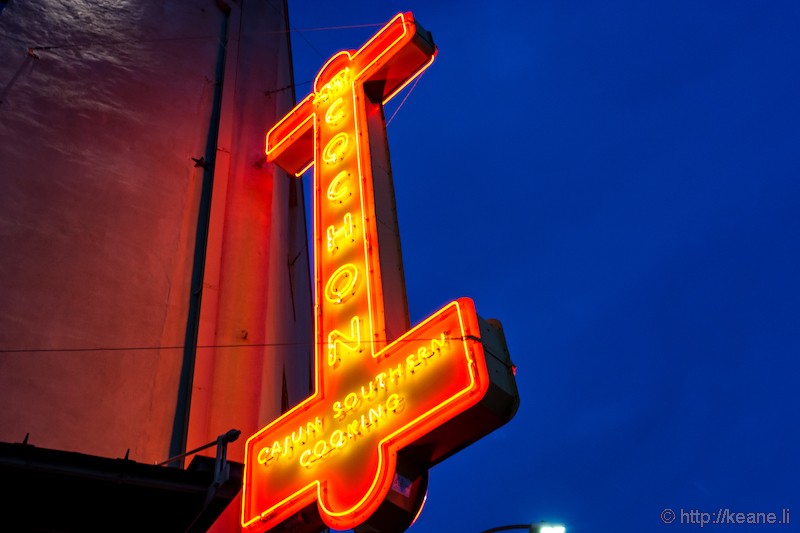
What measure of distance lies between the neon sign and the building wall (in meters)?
1.76

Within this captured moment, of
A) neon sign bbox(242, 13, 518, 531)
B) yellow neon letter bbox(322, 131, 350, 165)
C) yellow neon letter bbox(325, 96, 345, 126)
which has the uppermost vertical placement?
yellow neon letter bbox(325, 96, 345, 126)

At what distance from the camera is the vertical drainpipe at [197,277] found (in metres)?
9.59

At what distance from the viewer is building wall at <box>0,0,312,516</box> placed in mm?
9203

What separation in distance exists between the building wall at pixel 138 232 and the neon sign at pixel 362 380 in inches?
69.2

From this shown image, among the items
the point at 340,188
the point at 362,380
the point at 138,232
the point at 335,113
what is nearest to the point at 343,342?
the point at 362,380

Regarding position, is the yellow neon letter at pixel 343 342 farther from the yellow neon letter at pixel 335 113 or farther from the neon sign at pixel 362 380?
the yellow neon letter at pixel 335 113

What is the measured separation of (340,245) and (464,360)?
301cm

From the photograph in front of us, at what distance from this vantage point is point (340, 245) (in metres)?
9.82

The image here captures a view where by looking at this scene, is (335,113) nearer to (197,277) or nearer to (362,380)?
(197,277)

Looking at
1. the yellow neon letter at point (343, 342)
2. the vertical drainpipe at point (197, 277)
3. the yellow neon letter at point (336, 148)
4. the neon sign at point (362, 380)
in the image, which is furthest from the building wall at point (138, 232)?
the yellow neon letter at point (343, 342)

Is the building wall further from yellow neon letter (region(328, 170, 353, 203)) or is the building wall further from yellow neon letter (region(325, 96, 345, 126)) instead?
yellow neon letter (region(328, 170, 353, 203))

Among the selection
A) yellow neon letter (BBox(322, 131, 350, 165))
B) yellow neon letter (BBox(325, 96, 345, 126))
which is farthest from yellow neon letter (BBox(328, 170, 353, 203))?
yellow neon letter (BBox(325, 96, 345, 126))

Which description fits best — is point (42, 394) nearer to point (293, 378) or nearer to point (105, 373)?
point (105, 373)

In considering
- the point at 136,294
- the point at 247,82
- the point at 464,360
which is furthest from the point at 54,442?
the point at 247,82
